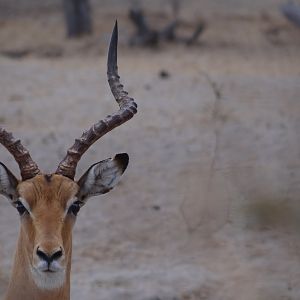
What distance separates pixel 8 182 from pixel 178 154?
20.4ft

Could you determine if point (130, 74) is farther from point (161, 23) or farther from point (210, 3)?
point (210, 3)

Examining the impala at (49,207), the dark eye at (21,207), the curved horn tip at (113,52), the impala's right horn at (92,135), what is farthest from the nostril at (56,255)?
the curved horn tip at (113,52)

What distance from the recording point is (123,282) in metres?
8.53

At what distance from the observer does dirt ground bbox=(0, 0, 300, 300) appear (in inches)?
334

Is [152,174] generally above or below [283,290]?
above

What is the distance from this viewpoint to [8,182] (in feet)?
19.5

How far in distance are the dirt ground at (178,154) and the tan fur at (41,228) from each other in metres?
1.22

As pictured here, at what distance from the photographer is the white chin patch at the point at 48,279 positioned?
572 cm

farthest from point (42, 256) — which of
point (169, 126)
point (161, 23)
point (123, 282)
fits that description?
point (161, 23)

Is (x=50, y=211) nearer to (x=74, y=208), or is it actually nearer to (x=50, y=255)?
(x=74, y=208)

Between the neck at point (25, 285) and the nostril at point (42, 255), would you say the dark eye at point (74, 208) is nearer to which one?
the neck at point (25, 285)

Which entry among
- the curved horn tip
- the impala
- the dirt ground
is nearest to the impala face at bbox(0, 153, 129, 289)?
the impala

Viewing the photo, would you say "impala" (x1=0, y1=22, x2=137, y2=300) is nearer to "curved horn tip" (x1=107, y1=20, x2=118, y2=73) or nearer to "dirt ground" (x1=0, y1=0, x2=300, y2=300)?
"curved horn tip" (x1=107, y1=20, x2=118, y2=73)

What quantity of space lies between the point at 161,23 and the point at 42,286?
17.1m
